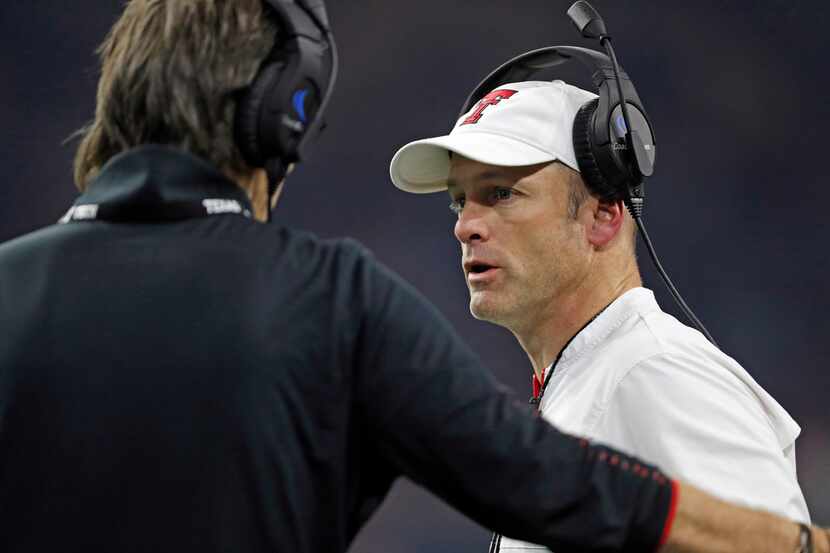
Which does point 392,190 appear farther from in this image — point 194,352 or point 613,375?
point 194,352

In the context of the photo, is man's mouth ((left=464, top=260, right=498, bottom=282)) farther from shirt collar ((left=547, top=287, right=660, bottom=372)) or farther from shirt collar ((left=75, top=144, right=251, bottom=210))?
shirt collar ((left=75, top=144, right=251, bottom=210))

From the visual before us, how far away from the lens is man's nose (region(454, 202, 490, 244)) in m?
1.35

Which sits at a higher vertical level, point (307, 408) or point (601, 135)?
point (601, 135)

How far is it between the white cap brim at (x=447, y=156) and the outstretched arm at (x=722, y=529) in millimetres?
659

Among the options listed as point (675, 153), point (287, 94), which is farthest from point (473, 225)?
point (675, 153)

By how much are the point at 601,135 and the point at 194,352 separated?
80cm

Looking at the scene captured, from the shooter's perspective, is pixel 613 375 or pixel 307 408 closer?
pixel 307 408

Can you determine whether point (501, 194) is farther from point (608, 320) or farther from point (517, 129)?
point (608, 320)

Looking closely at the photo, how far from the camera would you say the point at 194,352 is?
2.07ft

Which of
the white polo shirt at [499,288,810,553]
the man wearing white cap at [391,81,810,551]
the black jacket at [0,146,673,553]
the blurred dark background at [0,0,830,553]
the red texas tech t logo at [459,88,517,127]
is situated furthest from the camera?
the blurred dark background at [0,0,830,553]

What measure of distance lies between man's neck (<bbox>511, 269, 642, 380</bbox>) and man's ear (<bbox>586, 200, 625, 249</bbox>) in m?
0.06

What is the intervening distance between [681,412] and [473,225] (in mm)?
442

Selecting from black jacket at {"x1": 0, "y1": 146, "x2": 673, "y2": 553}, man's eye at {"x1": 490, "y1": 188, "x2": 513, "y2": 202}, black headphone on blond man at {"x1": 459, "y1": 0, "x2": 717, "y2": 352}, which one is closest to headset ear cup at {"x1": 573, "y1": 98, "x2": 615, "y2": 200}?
black headphone on blond man at {"x1": 459, "y1": 0, "x2": 717, "y2": 352}

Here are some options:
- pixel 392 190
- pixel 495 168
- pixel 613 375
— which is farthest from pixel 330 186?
pixel 613 375
